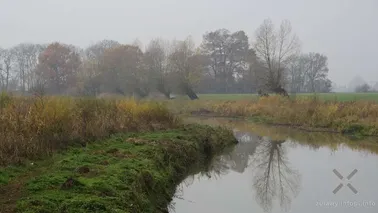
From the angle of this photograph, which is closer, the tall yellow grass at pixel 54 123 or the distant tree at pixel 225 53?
the tall yellow grass at pixel 54 123

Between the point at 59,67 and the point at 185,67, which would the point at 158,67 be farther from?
the point at 59,67

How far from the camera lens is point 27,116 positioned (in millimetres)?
7301

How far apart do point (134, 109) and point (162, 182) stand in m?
5.86

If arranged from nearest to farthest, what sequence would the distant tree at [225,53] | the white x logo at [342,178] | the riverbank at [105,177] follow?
the riverbank at [105,177] < the white x logo at [342,178] < the distant tree at [225,53]

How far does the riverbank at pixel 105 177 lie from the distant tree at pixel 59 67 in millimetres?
32638

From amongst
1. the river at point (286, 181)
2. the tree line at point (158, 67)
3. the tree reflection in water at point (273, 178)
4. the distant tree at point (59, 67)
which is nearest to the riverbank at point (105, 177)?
the river at point (286, 181)

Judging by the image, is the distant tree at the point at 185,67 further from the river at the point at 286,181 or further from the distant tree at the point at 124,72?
the river at the point at 286,181

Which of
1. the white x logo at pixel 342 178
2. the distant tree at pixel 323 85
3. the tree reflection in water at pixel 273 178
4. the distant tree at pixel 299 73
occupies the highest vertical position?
the distant tree at pixel 299 73

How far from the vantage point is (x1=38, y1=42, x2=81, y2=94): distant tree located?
133 feet

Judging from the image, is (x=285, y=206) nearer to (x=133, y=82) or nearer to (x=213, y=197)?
(x=213, y=197)

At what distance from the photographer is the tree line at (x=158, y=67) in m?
35.9

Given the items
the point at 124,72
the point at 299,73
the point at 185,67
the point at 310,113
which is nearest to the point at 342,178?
the point at 310,113

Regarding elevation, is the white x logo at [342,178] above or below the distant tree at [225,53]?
below

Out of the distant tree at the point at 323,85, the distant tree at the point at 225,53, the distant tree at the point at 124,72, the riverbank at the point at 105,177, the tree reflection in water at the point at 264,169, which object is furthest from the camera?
the distant tree at the point at 323,85
